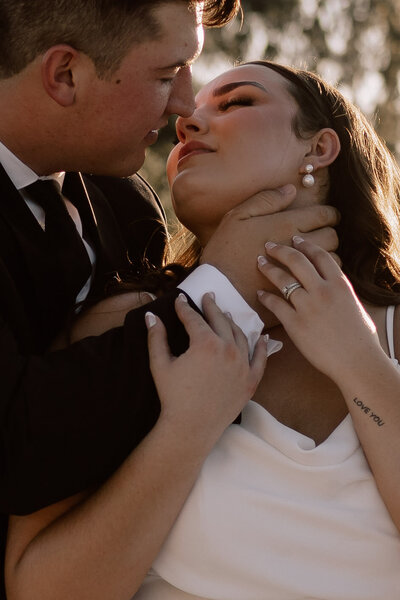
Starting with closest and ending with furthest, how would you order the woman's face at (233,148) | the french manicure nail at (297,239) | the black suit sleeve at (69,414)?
1. the black suit sleeve at (69,414)
2. the french manicure nail at (297,239)
3. the woman's face at (233,148)

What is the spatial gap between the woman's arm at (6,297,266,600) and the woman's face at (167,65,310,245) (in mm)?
704

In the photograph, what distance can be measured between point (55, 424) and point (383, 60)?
12191 millimetres

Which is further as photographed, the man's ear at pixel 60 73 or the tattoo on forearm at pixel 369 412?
the man's ear at pixel 60 73

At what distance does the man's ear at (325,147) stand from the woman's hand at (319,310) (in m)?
0.50

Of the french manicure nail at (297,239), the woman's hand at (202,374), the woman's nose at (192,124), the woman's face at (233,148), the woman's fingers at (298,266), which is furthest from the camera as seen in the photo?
the woman's nose at (192,124)

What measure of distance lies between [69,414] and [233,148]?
3.94 feet

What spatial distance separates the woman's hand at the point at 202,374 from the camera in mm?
2389

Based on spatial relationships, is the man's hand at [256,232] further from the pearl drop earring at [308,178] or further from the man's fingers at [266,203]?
the pearl drop earring at [308,178]

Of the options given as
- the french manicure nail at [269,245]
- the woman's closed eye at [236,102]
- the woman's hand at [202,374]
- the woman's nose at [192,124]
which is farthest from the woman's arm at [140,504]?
the woman's closed eye at [236,102]

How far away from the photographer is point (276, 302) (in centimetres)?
270

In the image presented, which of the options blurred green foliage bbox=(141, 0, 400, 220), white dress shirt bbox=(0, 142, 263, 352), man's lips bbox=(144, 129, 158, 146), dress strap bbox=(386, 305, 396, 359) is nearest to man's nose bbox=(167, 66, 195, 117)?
man's lips bbox=(144, 129, 158, 146)

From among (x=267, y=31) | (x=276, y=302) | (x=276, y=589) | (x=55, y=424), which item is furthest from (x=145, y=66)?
(x=267, y=31)

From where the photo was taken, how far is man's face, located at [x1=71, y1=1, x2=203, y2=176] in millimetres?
2898

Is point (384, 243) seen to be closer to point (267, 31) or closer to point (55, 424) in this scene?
point (55, 424)
